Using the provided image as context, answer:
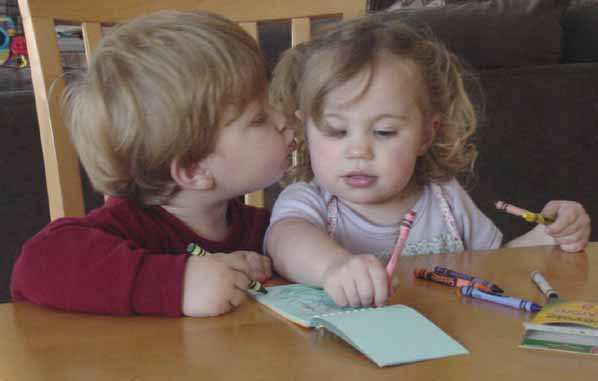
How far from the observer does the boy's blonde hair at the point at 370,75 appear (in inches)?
46.1

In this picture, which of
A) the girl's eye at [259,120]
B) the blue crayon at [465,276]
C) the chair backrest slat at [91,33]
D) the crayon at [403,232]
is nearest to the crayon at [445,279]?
the blue crayon at [465,276]

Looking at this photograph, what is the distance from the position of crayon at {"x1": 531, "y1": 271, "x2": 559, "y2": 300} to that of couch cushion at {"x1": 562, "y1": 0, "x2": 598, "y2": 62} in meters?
1.69

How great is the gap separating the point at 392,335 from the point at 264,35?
5.72 ft

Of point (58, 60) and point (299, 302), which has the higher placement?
point (58, 60)

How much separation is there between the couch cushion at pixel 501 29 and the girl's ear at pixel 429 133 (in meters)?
0.95

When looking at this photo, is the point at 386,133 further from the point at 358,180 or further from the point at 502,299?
the point at 502,299

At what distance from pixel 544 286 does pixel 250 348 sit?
387 mm

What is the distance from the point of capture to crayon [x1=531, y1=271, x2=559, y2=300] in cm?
88

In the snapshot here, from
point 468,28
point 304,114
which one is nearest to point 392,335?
point 304,114

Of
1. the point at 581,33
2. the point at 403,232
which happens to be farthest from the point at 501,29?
the point at 403,232

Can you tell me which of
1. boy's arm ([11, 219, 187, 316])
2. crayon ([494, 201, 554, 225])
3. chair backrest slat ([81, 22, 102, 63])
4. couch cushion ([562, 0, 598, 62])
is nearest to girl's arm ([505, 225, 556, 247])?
crayon ([494, 201, 554, 225])

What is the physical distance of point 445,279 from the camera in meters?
0.92

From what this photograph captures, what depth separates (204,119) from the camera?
1065mm

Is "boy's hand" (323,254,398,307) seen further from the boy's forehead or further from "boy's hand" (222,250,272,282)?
the boy's forehead
